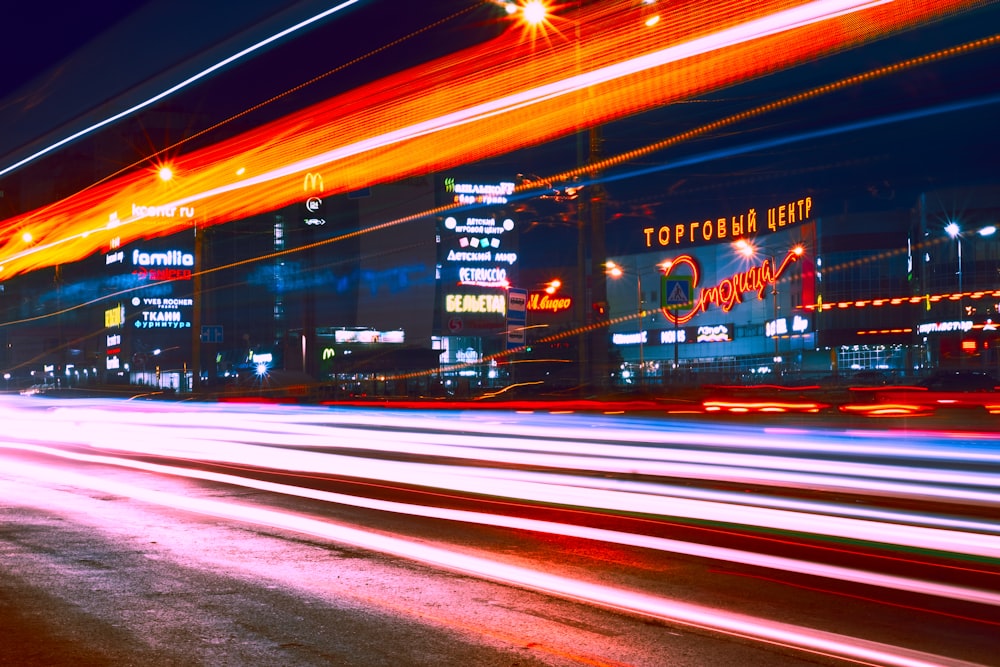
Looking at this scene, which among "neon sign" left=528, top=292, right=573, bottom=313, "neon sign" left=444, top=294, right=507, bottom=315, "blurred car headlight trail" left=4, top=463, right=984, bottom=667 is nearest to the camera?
"blurred car headlight trail" left=4, top=463, right=984, bottom=667

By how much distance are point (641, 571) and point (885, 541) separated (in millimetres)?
2805

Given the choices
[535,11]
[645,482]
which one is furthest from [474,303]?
[645,482]

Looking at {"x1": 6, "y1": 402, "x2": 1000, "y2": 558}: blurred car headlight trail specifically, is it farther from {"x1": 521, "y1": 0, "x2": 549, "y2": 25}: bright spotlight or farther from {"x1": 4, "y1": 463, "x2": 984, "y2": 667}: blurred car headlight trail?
{"x1": 521, "y1": 0, "x2": 549, "y2": 25}: bright spotlight

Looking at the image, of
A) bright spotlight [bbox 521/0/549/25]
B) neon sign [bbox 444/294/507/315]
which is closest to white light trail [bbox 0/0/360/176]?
bright spotlight [bbox 521/0/549/25]

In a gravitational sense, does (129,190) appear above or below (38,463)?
above

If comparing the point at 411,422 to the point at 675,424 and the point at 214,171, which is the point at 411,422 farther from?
the point at 214,171

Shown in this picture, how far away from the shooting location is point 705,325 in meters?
79.7

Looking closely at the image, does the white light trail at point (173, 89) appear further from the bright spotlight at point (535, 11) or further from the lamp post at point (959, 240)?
the lamp post at point (959, 240)

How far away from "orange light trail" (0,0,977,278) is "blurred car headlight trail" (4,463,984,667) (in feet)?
32.7

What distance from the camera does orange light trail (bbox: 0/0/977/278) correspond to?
668 inches

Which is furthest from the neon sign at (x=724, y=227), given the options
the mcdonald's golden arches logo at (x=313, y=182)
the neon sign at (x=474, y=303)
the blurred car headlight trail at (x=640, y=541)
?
the blurred car headlight trail at (x=640, y=541)

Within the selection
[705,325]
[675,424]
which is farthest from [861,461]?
[705,325]

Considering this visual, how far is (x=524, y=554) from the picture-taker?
30.2 ft

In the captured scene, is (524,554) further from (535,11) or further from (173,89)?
(173,89)
